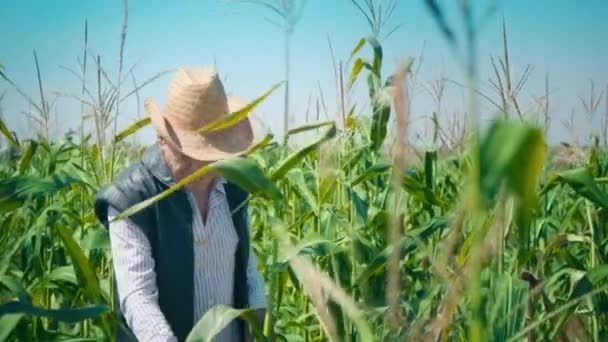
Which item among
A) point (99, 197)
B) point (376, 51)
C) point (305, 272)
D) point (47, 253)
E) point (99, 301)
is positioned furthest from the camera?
point (47, 253)

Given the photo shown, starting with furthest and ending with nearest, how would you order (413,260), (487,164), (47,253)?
(413,260), (47,253), (487,164)

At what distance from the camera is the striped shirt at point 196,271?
191 centimetres

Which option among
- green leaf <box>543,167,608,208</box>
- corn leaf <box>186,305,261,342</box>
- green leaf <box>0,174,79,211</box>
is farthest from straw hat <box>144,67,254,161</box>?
green leaf <box>543,167,608,208</box>

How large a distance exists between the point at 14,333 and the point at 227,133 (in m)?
0.74

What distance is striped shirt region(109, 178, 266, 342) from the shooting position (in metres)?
1.91

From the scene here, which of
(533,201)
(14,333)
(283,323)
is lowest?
(283,323)

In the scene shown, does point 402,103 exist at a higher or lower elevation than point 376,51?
lower

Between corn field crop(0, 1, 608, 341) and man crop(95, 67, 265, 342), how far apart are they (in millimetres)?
108

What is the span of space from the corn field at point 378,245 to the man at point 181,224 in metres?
0.11

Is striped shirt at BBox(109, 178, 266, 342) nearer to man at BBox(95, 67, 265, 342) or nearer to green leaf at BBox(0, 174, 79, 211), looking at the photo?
man at BBox(95, 67, 265, 342)

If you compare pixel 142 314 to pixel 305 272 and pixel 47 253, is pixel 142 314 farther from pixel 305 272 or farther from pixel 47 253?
pixel 47 253

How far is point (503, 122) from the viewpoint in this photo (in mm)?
596

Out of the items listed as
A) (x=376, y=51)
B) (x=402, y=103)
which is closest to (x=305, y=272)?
(x=402, y=103)

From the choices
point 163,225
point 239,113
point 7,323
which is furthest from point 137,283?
point 239,113
